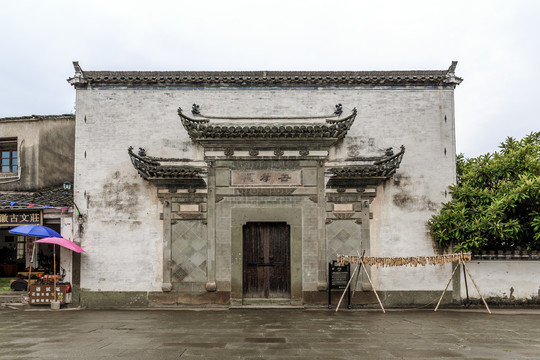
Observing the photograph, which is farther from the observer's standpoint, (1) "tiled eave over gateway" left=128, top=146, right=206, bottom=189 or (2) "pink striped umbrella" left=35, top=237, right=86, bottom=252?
(1) "tiled eave over gateway" left=128, top=146, right=206, bottom=189

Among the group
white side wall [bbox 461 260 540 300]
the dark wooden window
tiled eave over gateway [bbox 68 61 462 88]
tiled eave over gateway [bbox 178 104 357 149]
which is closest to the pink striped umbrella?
the dark wooden window

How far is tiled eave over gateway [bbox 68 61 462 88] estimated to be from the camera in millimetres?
12570

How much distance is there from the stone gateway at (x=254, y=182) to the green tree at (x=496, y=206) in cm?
60

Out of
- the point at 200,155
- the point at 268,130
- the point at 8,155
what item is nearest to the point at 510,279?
the point at 268,130

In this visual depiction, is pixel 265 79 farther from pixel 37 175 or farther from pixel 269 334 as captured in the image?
pixel 37 175

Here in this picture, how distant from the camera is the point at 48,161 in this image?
47.1 ft

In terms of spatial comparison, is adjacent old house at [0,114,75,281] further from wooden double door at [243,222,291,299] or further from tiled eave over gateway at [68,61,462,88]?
wooden double door at [243,222,291,299]

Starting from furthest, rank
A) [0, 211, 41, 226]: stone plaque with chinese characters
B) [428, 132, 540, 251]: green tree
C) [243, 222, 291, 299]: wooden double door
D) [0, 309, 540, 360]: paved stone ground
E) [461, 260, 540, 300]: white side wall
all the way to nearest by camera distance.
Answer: [0, 211, 41, 226]: stone plaque with chinese characters → [243, 222, 291, 299]: wooden double door → [461, 260, 540, 300]: white side wall → [428, 132, 540, 251]: green tree → [0, 309, 540, 360]: paved stone ground

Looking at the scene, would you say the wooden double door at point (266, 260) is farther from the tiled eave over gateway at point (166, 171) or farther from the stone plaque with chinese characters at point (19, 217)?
the stone plaque with chinese characters at point (19, 217)

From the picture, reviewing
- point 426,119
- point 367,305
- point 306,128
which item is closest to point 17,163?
point 306,128

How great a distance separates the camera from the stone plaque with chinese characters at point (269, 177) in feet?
40.4

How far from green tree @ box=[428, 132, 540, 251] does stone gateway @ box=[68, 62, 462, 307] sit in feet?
1.97

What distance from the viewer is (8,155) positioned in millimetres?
14273

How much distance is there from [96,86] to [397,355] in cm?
1085
